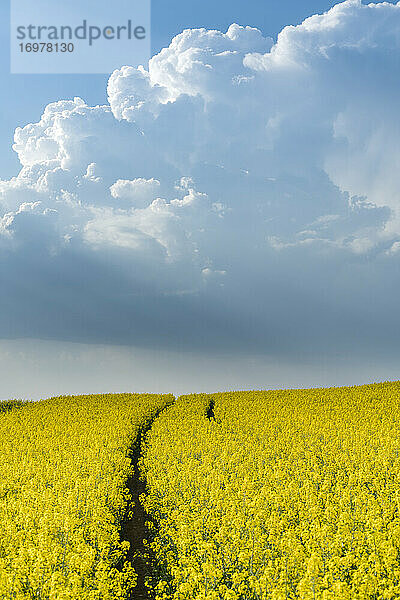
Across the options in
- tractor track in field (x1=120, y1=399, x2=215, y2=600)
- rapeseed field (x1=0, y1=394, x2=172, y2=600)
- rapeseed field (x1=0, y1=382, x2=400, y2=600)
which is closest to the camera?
rapeseed field (x1=0, y1=382, x2=400, y2=600)

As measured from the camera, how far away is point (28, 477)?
1934 cm

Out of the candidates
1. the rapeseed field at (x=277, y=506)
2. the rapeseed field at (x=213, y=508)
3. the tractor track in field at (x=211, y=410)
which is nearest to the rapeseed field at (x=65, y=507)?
the rapeseed field at (x=213, y=508)

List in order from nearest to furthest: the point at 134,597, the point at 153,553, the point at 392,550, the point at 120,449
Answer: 1. the point at 392,550
2. the point at 134,597
3. the point at 153,553
4. the point at 120,449

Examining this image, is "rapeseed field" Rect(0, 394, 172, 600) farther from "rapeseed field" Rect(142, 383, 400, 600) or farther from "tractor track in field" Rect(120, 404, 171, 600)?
"rapeseed field" Rect(142, 383, 400, 600)

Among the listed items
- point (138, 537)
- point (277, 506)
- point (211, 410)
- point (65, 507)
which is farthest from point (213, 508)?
point (211, 410)

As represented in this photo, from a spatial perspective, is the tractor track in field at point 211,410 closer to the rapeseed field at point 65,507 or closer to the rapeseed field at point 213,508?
the rapeseed field at point 213,508

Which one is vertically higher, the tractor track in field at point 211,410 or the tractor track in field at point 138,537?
the tractor track in field at point 211,410

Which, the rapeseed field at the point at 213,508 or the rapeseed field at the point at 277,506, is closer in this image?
the rapeseed field at the point at 277,506

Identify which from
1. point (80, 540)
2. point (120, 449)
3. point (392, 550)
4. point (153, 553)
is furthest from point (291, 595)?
point (120, 449)

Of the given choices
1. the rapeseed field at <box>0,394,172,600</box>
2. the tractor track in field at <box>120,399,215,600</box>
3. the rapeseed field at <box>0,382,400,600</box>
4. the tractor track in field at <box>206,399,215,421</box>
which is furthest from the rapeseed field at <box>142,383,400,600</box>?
the tractor track in field at <box>206,399,215,421</box>

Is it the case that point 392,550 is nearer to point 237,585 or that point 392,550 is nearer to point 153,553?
point 237,585

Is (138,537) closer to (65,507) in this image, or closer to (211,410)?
(65,507)

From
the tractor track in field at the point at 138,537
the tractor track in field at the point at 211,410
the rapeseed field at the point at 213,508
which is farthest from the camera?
the tractor track in field at the point at 211,410

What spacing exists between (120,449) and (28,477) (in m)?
6.27
